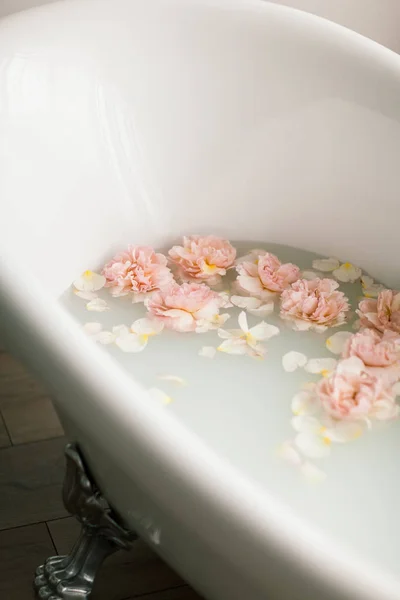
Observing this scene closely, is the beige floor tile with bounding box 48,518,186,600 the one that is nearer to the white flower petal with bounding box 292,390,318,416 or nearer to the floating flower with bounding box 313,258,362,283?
the white flower petal with bounding box 292,390,318,416

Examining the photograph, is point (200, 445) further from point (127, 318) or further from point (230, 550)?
point (127, 318)

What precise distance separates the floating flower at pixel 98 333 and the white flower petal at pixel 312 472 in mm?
360

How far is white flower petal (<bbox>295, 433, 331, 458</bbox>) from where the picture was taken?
3.46 feet

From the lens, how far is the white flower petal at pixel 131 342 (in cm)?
122

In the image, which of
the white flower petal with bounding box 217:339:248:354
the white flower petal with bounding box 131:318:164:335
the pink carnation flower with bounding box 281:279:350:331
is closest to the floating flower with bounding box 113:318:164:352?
the white flower petal with bounding box 131:318:164:335

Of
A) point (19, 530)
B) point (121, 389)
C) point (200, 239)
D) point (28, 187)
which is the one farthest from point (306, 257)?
point (121, 389)

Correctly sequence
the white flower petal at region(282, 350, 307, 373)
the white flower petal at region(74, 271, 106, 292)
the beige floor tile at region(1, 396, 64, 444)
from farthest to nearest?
the beige floor tile at region(1, 396, 64, 444) → the white flower petal at region(74, 271, 106, 292) → the white flower petal at region(282, 350, 307, 373)

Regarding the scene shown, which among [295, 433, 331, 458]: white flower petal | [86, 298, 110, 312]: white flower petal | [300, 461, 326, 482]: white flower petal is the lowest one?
[300, 461, 326, 482]: white flower petal

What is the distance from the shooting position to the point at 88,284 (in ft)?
4.33

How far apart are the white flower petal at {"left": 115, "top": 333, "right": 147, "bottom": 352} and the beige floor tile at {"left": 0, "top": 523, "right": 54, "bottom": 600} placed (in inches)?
14.5

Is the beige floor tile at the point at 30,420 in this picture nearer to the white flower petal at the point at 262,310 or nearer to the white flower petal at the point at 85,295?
the white flower petal at the point at 85,295

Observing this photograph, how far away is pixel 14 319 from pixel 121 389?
14cm

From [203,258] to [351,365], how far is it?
33 cm

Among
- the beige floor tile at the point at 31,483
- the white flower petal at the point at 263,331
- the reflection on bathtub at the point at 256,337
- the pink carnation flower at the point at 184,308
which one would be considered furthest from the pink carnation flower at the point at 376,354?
the beige floor tile at the point at 31,483
